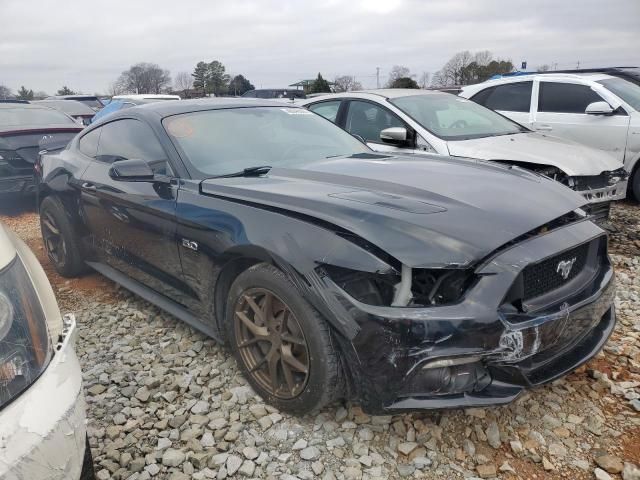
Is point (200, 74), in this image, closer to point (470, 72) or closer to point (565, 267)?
point (470, 72)

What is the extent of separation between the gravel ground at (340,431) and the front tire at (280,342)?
151 mm

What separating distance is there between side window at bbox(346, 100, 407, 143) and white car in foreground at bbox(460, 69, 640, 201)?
7.87ft

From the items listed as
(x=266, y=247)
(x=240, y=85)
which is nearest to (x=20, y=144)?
(x=266, y=247)

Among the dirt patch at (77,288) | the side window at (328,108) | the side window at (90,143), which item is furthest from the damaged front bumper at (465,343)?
the side window at (328,108)

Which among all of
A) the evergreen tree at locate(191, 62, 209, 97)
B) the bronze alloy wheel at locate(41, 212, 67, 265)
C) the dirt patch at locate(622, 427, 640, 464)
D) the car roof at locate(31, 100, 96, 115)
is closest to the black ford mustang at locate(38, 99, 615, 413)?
the dirt patch at locate(622, 427, 640, 464)

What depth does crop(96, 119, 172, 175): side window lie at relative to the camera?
10.3 ft

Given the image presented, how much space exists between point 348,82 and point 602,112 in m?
41.9

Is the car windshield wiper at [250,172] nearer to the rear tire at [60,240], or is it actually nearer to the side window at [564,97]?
the rear tire at [60,240]

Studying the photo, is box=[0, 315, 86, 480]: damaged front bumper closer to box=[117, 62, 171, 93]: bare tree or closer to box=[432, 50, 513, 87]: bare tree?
box=[432, 50, 513, 87]: bare tree

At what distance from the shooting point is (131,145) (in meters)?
3.50

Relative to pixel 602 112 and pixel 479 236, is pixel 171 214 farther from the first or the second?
pixel 602 112

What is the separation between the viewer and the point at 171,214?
114 inches

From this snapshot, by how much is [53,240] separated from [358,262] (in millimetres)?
3570

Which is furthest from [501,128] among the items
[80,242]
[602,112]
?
[80,242]
